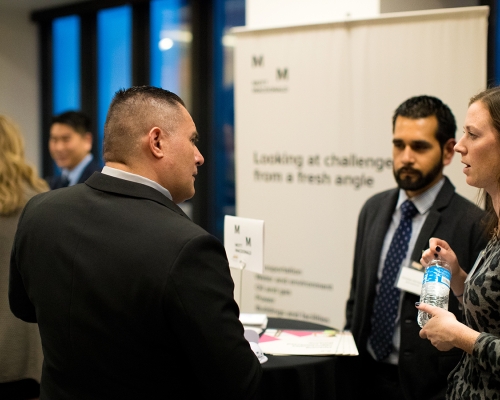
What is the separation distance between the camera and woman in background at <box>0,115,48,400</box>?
248cm

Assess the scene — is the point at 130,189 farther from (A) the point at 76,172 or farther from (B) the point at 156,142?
(A) the point at 76,172

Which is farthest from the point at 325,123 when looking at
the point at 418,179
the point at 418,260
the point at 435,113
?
the point at 418,260

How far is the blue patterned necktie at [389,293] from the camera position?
8.13 feet

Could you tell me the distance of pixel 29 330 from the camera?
2.58 metres

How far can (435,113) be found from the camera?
8.55 ft

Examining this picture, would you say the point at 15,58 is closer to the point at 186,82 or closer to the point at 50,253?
the point at 186,82

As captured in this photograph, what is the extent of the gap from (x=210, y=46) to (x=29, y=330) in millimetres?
3995

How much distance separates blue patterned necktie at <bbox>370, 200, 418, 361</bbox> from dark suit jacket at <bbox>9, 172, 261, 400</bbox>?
1.14 meters

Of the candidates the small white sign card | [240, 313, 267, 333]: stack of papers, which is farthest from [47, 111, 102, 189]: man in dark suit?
[240, 313, 267, 333]: stack of papers

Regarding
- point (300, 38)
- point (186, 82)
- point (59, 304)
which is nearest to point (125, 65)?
point (186, 82)

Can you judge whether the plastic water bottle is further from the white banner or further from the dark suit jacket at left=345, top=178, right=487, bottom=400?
the white banner

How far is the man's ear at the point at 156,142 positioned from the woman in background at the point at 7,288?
1.16 meters

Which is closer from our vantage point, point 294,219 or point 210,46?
point 294,219

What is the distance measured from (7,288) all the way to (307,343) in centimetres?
127
